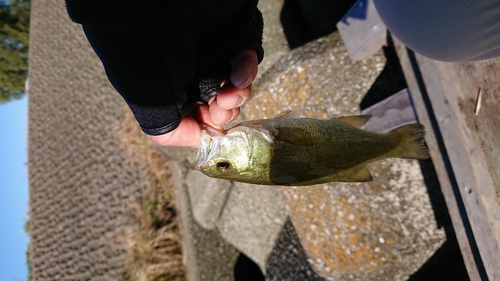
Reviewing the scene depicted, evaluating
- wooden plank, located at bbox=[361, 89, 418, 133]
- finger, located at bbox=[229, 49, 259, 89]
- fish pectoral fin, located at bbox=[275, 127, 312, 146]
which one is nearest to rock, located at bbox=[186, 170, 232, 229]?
wooden plank, located at bbox=[361, 89, 418, 133]

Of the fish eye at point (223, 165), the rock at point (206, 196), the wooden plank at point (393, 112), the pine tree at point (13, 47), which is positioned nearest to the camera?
the fish eye at point (223, 165)

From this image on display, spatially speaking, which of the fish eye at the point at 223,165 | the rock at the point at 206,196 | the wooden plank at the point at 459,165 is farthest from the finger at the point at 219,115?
the rock at the point at 206,196

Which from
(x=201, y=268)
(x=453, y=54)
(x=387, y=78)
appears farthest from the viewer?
(x=201, y=268)

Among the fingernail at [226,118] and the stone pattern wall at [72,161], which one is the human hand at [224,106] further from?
the stone pattern wall at [72,161]

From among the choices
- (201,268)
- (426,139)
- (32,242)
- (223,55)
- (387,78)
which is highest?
(223,55)

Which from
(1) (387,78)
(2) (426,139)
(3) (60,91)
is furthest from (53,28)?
(2) (426,139)

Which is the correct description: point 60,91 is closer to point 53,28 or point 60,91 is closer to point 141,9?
point 53,28

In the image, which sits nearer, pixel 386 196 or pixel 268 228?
pixel 386 196

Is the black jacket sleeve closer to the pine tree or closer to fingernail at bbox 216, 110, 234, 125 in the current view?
fingernail at bbox 216, 110, 234, 125
